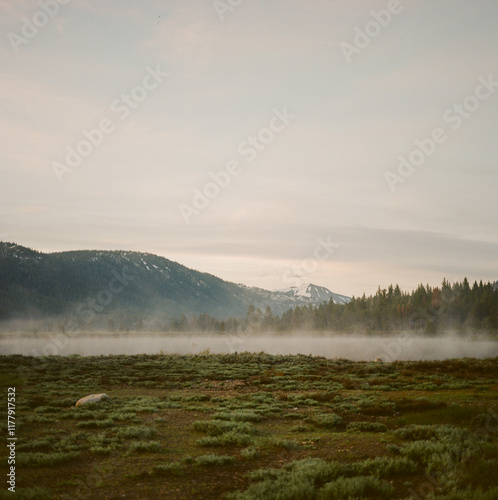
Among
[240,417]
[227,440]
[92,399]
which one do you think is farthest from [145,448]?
[92,399]

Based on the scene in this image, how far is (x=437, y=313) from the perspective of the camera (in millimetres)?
150250

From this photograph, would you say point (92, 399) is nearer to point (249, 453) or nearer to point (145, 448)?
point (145, 448)

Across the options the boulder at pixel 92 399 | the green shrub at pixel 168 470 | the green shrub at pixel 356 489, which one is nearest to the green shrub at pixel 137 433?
the green shrub at pixel 168 470

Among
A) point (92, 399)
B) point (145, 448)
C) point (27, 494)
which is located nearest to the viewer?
point (27, 494)

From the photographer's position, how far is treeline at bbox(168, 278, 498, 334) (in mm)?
140375

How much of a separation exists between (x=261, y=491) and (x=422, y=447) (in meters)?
5.60

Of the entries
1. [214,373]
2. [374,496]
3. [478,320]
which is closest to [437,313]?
[478,320]

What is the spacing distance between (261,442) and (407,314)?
15484 cm

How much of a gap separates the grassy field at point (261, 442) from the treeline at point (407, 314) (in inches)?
4996

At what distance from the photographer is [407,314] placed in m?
154

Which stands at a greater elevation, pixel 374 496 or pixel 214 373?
pixel 374 496

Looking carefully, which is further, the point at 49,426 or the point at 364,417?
Answer: the point at 364,417

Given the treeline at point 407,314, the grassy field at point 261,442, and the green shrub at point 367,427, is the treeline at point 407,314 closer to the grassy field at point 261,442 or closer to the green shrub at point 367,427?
the grassy field at point 261,442

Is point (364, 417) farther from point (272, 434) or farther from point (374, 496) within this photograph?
point (374, 496)
